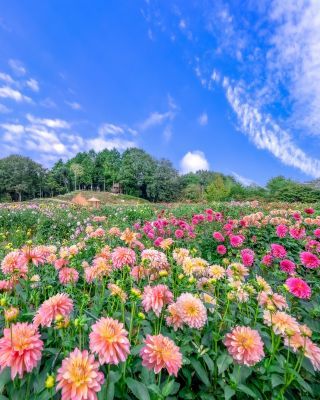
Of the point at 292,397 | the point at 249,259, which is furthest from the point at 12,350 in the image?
the point at 249,259

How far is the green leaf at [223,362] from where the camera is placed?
106 centimetres

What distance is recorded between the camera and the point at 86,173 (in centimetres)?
5266

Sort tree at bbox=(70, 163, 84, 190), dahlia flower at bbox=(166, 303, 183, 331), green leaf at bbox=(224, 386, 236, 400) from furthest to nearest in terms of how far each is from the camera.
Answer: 1. tree at bbox=(70, 163, 84, 190)
2. dahlia flower at bbox=(166, 303, 183, 331)
3. green leaf at bbox=(224, 386, 236, 400)

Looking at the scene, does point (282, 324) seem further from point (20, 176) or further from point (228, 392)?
point (20, 176)

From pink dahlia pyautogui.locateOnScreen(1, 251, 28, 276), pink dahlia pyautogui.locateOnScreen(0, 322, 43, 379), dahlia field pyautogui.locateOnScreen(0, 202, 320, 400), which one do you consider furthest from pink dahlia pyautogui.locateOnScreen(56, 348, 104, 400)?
pink dahlia pyautogui.locateOnScreen(1, 251, 28, 276)

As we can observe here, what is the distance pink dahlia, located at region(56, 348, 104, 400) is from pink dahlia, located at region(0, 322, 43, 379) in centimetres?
14

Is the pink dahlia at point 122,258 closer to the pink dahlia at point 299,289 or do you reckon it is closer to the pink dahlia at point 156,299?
the pink dahlia at point 156,299

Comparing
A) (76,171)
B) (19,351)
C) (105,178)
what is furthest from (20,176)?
(19,351)

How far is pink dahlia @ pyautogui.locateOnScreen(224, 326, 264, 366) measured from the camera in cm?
97

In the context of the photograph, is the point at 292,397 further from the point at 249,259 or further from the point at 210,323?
the point at 249,259

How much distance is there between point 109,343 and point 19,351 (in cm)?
30

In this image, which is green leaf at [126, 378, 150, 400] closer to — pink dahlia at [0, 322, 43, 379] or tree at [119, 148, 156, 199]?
pink dahlia at [0, 322, 43, 379]

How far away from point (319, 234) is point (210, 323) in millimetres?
2289

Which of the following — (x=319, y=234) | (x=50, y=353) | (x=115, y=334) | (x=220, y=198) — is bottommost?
(x=50, y=353)
